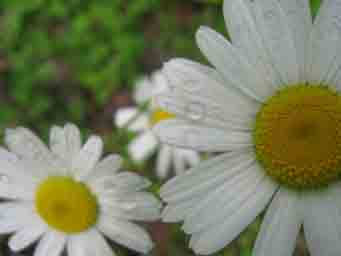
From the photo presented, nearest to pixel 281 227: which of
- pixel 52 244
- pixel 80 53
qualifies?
pixel 52 244

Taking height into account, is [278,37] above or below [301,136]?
above

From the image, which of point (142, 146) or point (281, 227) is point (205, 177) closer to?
point (281, 227)

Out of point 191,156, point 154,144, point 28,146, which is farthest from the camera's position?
point 154,144

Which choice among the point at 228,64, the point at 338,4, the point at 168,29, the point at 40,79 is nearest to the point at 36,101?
the point at 40,79

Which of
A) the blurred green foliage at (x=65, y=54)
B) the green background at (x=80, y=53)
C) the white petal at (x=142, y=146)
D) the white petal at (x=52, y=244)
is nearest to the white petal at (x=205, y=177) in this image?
the white petal at (x=52, y=244)

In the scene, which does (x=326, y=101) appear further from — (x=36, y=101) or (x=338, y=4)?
(x=36, y=101)

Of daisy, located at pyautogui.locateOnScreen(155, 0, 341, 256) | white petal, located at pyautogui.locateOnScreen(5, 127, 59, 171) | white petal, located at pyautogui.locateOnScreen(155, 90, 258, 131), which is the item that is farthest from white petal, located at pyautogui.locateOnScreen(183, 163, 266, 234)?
white petal, located at pyautogui.locateOnScreen(5, 127, 59, 171)

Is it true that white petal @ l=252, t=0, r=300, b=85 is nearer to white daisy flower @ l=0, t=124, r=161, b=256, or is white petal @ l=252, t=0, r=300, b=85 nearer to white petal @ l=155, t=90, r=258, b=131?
white petal @ l=155, t=90, r=258, b=131

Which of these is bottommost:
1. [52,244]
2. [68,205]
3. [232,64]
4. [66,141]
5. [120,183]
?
[52,244]
